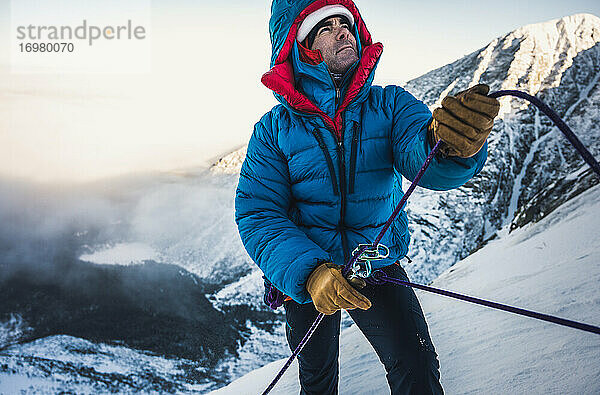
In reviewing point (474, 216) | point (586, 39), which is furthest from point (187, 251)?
point (586, 39)

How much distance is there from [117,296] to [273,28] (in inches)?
1154

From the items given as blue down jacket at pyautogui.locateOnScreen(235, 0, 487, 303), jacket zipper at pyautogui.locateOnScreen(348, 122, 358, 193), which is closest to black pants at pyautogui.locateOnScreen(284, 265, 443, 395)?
blue down jacket at pyautogui.locateOnScreen(235, 0, 487, 303)

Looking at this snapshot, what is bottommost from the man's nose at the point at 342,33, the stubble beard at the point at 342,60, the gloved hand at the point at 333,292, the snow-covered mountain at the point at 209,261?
the snow-covered mountain at the point at 209,261

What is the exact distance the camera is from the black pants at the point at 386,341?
4.88ft

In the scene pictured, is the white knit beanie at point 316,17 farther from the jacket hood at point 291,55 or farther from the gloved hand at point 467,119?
the gloved hand at point 467,119

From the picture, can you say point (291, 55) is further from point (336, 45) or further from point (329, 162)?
point (329, 162)

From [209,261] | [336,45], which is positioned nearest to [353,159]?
[336,45]

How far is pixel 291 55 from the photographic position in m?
1.96

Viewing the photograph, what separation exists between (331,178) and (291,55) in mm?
747

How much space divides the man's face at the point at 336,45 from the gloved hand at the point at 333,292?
1026 millimetres

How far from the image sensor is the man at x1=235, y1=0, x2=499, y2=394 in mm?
1517

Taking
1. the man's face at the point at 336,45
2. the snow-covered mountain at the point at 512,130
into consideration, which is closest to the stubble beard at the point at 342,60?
the man's face at the point at 336,45

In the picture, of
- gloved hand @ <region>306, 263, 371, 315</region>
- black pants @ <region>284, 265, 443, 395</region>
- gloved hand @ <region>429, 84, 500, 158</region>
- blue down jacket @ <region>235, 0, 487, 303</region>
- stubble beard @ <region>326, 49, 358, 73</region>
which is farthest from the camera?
stubble beard @ <region>326, 49, 358, 73</region>

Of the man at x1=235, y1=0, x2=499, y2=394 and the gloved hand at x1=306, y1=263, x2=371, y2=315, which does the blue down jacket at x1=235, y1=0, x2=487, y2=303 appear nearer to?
the man at x1=235, y1=0, x2=499, y2=394
